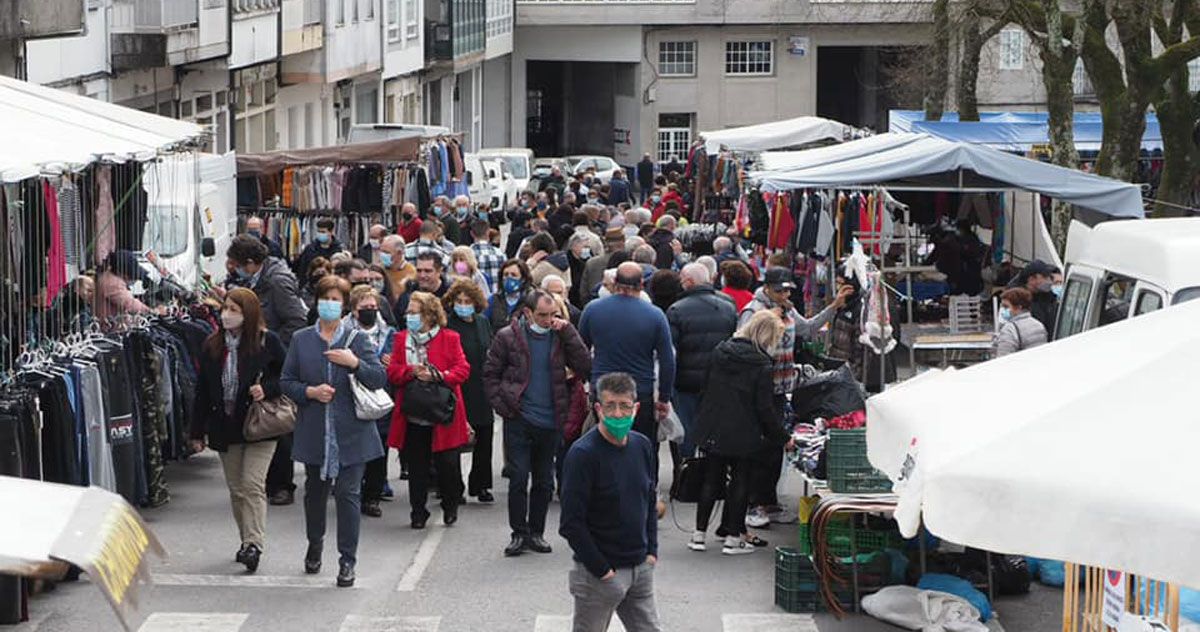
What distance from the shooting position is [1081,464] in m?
6.73

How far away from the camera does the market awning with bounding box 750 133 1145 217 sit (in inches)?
730

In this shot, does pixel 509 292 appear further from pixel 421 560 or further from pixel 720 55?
pixel 720 55

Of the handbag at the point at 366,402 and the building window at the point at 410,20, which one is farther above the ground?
the building window at the point at 410,20

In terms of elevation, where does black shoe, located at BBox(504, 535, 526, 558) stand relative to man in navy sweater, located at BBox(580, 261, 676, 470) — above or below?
below

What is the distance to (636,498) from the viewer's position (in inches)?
372

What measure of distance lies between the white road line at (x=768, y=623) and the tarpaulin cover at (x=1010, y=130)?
20.2 meters

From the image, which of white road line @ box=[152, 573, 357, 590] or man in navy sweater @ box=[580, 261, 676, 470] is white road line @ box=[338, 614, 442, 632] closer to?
white road line @ box=[152, 573, 357, 590]

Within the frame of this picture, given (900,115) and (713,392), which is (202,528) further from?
(900,115)

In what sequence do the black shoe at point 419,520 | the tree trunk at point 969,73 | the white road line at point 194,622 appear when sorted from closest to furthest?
the white road line at point 194,622 < the black shoe at point 419,520 < the tree trunk at point 969,73

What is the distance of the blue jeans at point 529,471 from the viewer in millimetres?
13164

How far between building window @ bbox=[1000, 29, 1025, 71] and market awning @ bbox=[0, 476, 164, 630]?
59613mm

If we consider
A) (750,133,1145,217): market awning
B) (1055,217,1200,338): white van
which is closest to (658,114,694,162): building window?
(750,133,1145,217): market awning

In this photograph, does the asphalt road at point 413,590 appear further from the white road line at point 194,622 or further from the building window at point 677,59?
the building window at point 677,59

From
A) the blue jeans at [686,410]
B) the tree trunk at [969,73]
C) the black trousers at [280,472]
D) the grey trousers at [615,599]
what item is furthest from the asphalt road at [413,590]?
the tree trunk at [969,73]
